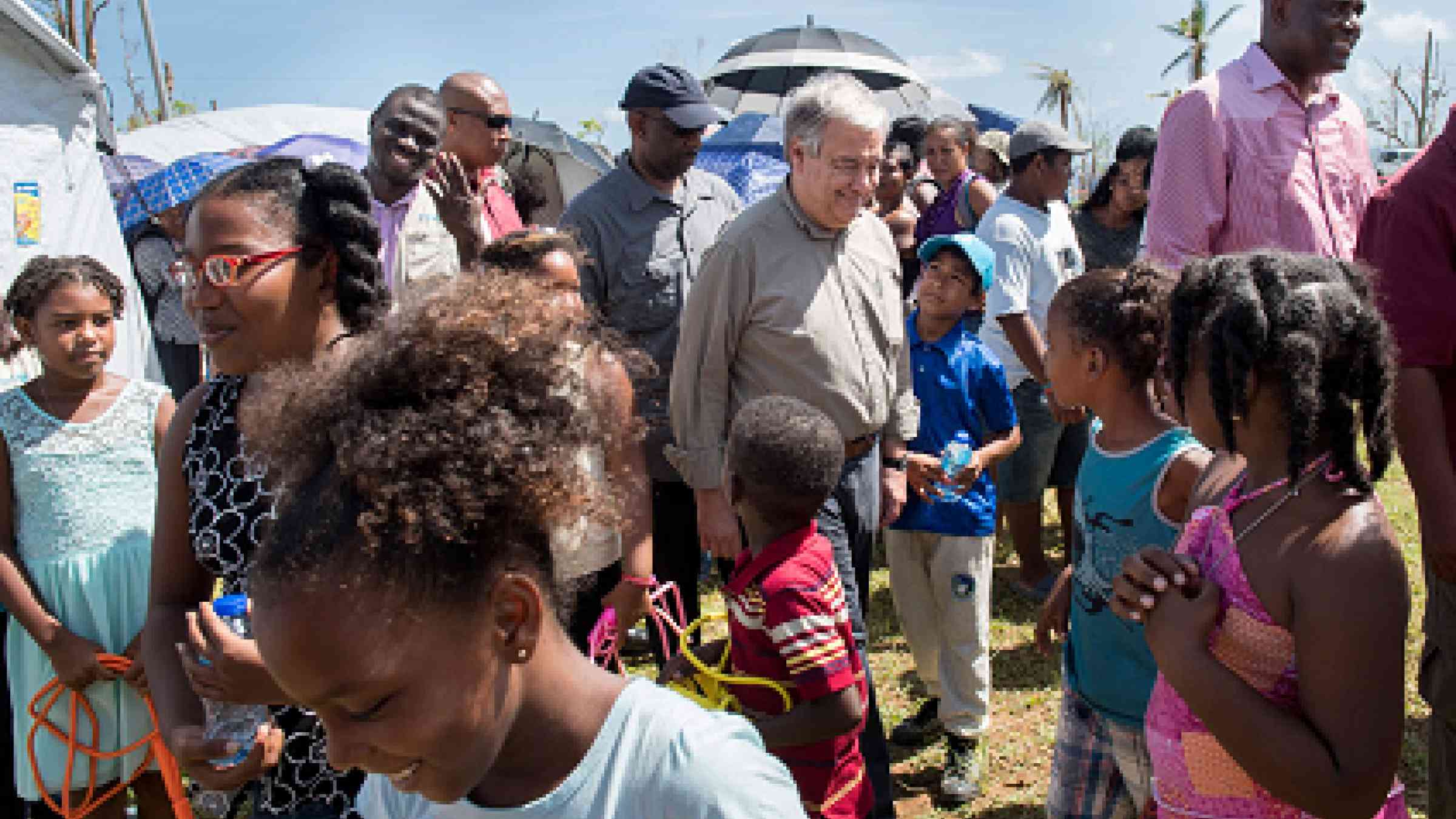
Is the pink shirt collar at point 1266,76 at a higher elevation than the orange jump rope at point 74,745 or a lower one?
higher

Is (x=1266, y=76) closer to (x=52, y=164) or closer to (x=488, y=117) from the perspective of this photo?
(x=488, y=117)

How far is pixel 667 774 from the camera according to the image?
129 cm

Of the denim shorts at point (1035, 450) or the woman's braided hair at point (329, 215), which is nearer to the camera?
the woman's braided hair at point (329, 215)

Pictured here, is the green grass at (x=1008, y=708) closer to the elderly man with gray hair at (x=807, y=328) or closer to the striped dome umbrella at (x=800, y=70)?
the elderly man with gray hair at (x=807, y=328)

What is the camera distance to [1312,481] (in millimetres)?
1920

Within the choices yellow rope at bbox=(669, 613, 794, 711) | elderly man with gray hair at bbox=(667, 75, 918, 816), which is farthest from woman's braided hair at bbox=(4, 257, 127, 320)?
yellow rope at bbox=(669, 613, 794, 711)

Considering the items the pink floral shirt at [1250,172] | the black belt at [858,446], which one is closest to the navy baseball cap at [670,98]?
the black belt at [858,446]

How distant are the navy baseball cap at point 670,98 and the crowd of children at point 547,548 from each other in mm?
1291

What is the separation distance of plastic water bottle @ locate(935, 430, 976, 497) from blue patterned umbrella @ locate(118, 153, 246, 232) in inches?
204

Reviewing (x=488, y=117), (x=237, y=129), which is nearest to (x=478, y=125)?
(x=488, y=117)

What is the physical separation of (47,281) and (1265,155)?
12.8ft

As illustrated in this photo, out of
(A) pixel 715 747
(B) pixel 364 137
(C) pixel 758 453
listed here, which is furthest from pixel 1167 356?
(B) pixel 364 137

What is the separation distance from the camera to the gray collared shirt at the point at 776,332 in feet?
11.8

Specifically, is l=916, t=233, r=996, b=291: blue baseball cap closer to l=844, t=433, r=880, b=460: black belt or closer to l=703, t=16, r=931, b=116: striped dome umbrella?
l=844, t=433, r=880, b=460: black belt
